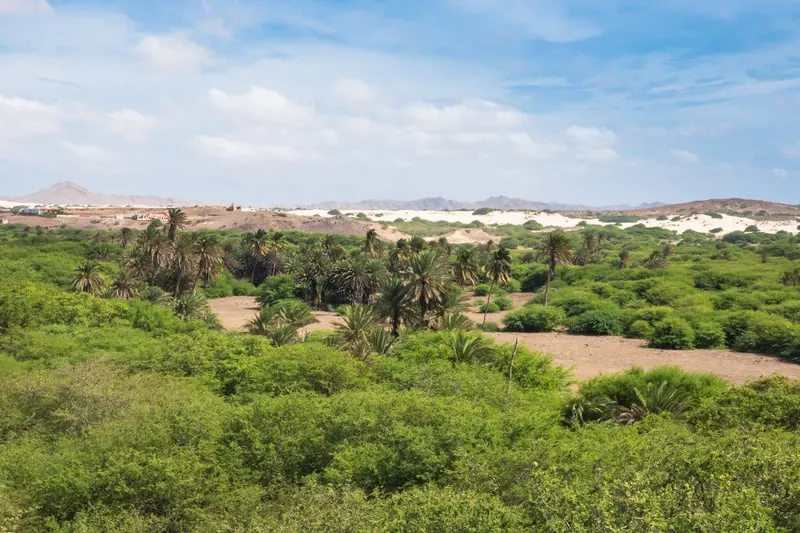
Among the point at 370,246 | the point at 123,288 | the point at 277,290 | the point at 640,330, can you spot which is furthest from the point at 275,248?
the point at 640,330

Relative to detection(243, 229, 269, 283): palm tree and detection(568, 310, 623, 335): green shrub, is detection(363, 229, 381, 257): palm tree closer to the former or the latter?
detection(243, 229, 269, 283): palm tree

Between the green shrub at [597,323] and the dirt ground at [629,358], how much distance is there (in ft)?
5.54

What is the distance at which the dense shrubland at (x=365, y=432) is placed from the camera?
14750 mm

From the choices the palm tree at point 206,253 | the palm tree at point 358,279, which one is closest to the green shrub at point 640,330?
the palm tree at point 358,279

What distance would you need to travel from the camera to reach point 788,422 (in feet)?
82.4

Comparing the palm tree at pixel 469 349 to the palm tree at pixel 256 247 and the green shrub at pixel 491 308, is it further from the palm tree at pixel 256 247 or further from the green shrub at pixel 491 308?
the palm tree at pixel 256 247

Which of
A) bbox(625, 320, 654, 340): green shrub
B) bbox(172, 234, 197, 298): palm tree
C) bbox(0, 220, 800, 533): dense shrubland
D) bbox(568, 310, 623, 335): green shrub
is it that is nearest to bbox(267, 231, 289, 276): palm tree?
bbox(172, 234, 197, 298): palm tree

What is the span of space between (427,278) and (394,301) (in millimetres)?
3056

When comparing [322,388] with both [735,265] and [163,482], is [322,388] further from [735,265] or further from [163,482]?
[735,265]

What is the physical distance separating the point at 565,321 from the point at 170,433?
51626 millimetres

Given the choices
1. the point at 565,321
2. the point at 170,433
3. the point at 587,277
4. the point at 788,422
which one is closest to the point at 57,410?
the point at 170,433

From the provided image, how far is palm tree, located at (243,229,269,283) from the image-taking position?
9006cm

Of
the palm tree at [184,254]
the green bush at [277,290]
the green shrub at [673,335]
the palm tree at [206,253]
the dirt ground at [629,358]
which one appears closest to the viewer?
the dirt ground at [629,358]

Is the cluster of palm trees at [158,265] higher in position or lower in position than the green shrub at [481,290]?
higher
